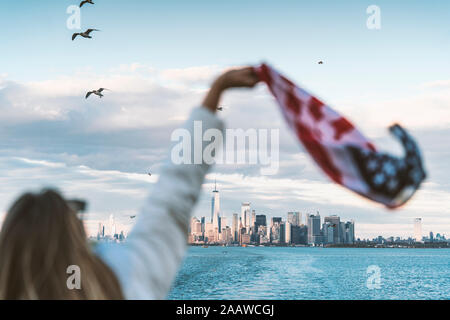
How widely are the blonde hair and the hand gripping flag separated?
1.49m

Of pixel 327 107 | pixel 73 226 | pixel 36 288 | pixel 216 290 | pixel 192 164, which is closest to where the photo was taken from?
pixel 36 288

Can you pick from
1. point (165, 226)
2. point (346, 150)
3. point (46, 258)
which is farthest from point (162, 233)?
point (346, 150)

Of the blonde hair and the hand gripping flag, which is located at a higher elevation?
the hand gripping flag

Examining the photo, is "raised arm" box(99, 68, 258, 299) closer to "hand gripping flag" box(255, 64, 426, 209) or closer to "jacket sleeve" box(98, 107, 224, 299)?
"jacket sleeve" box(98, 107, 224, 299)

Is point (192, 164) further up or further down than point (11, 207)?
further up

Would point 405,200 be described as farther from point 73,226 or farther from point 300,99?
point 73,226

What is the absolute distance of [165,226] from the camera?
2623 mm

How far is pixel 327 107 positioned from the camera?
11.0ft

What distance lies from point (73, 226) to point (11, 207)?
331mm

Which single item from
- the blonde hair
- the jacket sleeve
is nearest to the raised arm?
the jacket sleeve

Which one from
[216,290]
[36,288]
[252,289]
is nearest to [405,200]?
[36,288]

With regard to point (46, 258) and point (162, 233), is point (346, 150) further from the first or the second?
point (46, 258)

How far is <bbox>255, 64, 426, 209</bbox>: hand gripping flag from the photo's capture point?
260 centimetres

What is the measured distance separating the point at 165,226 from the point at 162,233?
4cm
